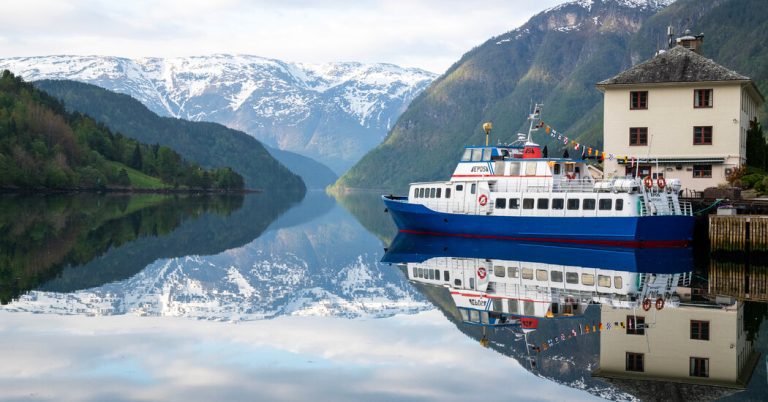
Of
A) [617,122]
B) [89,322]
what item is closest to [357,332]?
[89,322]

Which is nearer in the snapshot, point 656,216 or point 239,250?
point 656,216

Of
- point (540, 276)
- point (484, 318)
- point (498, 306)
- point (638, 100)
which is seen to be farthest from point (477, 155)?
point (484, 318)

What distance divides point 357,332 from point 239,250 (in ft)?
95.1

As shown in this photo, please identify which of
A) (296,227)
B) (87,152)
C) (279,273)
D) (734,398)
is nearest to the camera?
(734,398)

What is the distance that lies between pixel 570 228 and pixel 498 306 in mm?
22537

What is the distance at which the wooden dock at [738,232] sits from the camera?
4488cm

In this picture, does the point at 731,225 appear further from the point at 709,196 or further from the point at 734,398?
the point at 734,398

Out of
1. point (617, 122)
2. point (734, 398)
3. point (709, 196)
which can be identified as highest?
point (617, 122)

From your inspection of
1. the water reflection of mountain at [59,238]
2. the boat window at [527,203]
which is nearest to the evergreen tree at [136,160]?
the water reflection of mountain at [59,238]

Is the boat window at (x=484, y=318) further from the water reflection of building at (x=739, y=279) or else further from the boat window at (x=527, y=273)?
the water reflection of building at (x=739, y=279)

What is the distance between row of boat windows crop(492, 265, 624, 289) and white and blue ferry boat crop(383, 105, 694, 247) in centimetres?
1235

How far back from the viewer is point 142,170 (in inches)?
7569

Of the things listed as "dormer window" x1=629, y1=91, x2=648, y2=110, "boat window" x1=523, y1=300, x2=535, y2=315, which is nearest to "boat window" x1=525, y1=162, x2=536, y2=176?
"dormer window" x1=629, y1=91, x2=648, y2=110

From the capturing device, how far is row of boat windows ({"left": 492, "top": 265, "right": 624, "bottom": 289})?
34.9 metres
